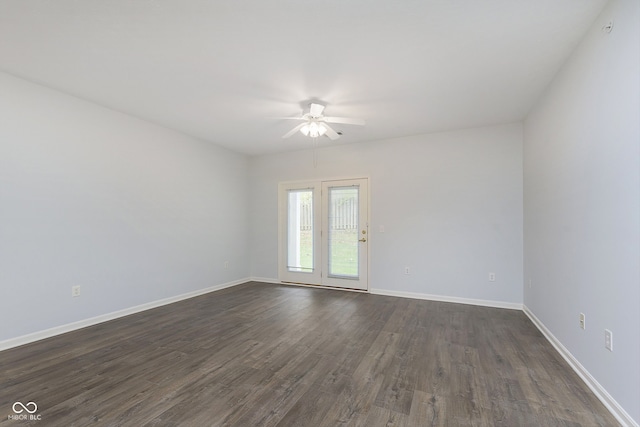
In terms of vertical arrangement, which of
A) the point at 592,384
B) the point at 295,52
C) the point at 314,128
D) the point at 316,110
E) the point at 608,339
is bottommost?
the point at 592,384

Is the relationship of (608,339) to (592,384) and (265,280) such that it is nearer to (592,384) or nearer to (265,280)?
(592,384)

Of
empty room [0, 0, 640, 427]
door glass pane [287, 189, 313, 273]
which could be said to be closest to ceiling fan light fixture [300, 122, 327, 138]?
empty room [0, 0, 640, 427]

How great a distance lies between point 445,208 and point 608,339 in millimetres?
2770

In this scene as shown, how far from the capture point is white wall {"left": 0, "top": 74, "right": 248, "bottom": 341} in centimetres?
282

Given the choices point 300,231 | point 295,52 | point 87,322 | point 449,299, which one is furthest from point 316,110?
point 87,322

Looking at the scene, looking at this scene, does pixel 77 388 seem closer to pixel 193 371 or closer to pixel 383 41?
pixel 193 371

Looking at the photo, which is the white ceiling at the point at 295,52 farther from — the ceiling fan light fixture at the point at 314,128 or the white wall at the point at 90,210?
the white wall at the point at 90,210

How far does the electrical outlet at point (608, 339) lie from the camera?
6.08 feet

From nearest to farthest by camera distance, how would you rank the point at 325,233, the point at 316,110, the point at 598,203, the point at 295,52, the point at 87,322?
the point at 598,203
the point at 295,52
the point at 316,110
the point at 87,322
the point at 325,233

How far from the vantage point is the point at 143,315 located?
379 centimetres

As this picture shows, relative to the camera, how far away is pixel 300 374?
2309 mm

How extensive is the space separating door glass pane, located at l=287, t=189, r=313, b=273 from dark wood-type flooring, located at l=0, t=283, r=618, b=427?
1.92m

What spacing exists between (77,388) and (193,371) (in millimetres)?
786

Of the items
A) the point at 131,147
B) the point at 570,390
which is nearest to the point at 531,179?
the point at 570,390
